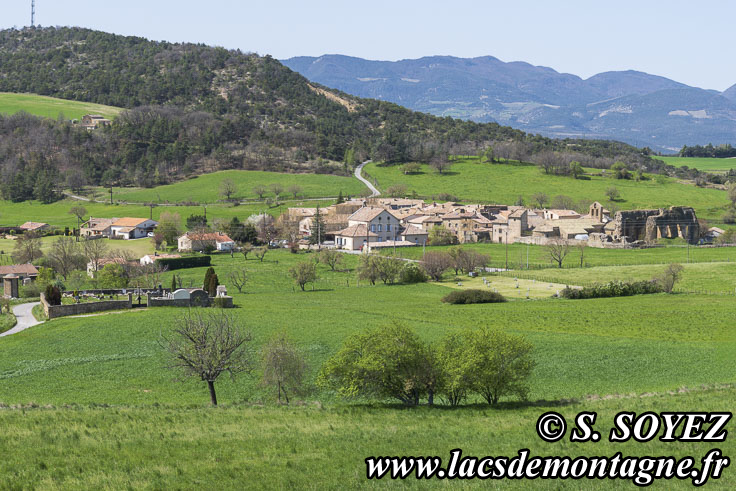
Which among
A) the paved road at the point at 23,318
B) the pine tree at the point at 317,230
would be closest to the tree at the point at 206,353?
the paved road at the point at 23,318

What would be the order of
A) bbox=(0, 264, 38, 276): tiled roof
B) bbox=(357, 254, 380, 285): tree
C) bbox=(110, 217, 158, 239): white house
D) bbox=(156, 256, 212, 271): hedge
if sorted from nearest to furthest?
bbox=(357, 254, 380, 285): tree, bbox=(0, 264, 38, 276): tiled roof, bbox=(156, 256, 212, 271): hedge, bbox=(110, 217, 158, 239): white house

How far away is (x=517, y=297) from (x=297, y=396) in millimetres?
33566

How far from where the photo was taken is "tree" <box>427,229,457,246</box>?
9925cm

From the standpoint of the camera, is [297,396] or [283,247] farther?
[283,247]

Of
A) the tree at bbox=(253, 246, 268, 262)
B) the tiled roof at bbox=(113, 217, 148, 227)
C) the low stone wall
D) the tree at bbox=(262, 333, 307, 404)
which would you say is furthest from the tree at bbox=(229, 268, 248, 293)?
the tiled roof at bbox=(113, 217, 148, 227)

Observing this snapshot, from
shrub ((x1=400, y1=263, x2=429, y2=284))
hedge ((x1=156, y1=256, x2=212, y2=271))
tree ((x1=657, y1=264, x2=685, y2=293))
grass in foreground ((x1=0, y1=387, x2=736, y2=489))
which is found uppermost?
grass in foreground ((x1=0, y1=387, x2=736, y2=489))

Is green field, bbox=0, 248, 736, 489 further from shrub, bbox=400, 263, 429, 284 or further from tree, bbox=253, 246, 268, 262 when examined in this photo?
tree, bbox=253, 246, 268, 262

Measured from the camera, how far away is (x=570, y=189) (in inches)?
5610

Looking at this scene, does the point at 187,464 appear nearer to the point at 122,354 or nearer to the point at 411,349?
the point at 411,349

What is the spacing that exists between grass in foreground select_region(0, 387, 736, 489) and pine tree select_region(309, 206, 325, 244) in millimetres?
77118

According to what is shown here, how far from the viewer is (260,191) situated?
451ft

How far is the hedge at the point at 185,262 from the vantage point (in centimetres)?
7912

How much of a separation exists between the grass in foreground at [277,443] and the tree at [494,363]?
1150 mm

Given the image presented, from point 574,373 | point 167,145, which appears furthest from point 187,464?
point 167,145
